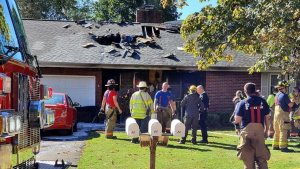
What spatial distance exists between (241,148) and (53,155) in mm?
4559

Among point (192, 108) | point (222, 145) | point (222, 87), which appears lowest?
point (222, 145)

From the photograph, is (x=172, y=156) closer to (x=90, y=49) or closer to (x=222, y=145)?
(x=222, y=145)

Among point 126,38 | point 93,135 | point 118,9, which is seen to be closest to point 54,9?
point 118,9

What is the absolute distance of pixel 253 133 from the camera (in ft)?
23.5

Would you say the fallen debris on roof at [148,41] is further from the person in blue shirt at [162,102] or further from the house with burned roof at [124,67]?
the person in blue shirt at [162,102]

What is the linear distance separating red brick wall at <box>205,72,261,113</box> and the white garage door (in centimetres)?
528

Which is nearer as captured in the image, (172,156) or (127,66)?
(172,156)

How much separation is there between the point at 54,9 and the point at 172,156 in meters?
30.5

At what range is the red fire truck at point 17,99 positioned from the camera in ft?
9.87

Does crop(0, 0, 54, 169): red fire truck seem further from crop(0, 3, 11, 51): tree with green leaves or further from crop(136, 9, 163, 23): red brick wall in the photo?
crop(136, 9, 163, 23): red brick wall

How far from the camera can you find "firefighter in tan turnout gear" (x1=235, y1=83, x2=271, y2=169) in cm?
714

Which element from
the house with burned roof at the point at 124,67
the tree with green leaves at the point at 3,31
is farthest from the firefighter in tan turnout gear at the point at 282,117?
the tree with green leaves at the point at 3,31

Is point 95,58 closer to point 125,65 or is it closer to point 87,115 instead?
point 125,65

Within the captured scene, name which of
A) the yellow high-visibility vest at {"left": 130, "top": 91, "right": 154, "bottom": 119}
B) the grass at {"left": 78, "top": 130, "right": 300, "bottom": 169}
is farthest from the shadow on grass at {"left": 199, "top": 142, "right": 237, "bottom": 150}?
the yellow high-visibility vest at {"left": 130, "top": 91, "right": 154, "bottom": 119}
